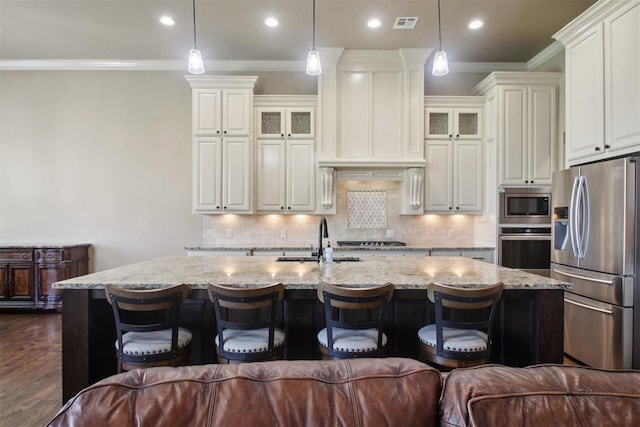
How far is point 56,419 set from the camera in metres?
0.81

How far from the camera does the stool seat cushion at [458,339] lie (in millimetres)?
1791

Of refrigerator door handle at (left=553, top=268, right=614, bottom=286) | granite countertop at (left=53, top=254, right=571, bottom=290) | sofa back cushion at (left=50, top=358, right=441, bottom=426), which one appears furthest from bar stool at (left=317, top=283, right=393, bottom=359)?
refrigerator door handle at (left=553, top=268, right=614, bottom=286)

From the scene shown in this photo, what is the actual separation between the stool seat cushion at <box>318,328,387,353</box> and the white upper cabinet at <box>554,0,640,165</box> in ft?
8.40

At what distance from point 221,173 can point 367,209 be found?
2.13m

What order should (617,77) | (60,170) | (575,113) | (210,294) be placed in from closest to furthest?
(210,294) < (617,77) < (575,113) < (60,170)

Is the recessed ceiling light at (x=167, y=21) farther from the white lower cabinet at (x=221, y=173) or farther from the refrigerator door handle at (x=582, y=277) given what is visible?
the refrigerator door handle at (x=582, y=277)

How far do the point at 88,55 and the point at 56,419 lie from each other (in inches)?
211

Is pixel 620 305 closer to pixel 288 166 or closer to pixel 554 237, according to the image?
pixel 554 237

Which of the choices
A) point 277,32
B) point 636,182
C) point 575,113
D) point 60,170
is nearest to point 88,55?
point 60,170

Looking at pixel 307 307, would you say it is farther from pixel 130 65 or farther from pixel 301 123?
pixel 130 65

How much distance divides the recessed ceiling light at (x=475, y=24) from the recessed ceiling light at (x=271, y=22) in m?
2.23

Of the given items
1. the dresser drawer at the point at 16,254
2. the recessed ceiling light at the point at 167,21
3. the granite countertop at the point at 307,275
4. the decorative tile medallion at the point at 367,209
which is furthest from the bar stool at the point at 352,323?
the dresser drawer at the point at 16,254

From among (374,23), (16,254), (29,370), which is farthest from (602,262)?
(16,254)

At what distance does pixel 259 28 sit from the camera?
3881 mm
